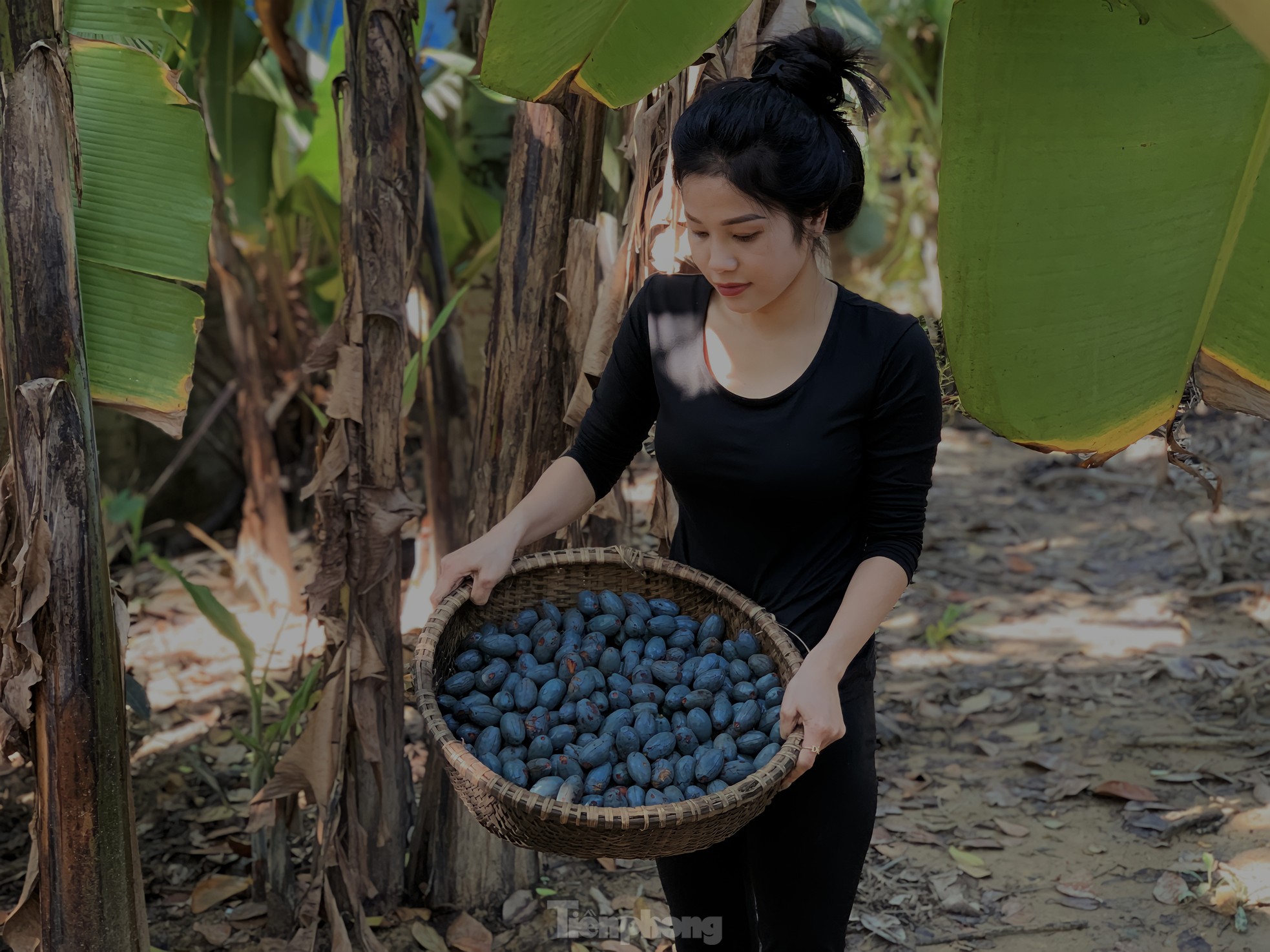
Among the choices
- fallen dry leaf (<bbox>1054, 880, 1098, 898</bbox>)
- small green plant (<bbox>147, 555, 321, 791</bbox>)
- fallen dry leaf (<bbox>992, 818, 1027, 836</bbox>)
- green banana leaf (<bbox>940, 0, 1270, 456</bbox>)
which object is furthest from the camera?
fallen dry leaf (<bbox>992, 818, 1027, 836</bbox>)

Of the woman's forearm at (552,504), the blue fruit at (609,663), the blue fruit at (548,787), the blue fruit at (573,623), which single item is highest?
the woman's forearm at (552,504)

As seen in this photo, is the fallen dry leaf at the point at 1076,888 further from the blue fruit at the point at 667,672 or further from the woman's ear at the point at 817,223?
the woman's ear at the point at 817,223

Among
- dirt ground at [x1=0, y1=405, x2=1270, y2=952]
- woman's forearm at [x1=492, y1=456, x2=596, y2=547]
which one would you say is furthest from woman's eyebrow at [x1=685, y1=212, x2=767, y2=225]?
dirt ground at [x1=0, y1=405, x2=1270, y2=952]

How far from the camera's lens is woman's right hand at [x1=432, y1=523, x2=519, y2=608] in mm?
1545

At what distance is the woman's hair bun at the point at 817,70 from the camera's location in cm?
142

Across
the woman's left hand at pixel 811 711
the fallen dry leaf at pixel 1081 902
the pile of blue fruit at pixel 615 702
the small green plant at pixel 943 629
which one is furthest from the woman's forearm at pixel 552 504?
the small green plant at pixel 943 629

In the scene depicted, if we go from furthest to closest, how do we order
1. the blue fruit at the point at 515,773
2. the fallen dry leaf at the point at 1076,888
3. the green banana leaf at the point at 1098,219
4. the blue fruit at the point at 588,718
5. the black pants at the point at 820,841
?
the fallen dry leaf at the point at 1076,888 → the black pants at the point at 820,841 → the blue fruit at the point at 588,718 → the blue fruit at the point at 515,773 → the green banana leaf at the point at 1098,219

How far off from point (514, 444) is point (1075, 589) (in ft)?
8.34

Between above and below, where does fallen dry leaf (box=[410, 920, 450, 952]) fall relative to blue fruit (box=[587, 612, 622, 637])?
below

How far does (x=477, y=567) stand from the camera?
1.55 m

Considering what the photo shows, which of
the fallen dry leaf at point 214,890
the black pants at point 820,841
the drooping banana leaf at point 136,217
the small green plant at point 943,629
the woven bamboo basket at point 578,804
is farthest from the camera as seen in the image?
the small green plant at point 943,629

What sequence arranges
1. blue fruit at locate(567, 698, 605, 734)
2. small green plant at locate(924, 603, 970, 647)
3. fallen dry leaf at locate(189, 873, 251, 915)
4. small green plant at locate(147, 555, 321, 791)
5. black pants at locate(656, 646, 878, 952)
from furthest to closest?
1. small green plant at locate(924, 603, 970, 647)
2. fallen dry leaf at locate(189, 873, 251, 915)
3. small green plant at locate(147, 555, 321, 791)
4. black pants at locate(656, 646, 878, 952)
5. blue fruit at locate(567, 698, 605, 734)

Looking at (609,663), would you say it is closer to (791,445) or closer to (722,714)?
(722,714)

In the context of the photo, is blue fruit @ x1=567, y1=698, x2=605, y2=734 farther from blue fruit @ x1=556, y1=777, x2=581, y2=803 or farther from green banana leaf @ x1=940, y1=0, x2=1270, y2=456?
green banana leaf @ x1=940, y1=0, x2=1270, y2=456
